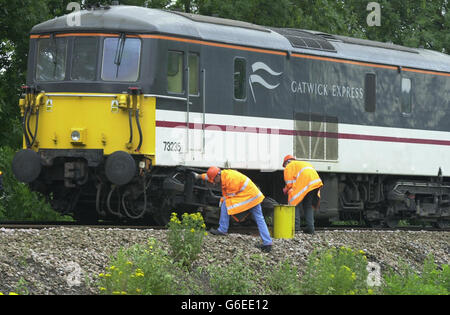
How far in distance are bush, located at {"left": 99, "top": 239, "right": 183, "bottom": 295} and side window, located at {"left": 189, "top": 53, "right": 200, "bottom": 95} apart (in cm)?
560

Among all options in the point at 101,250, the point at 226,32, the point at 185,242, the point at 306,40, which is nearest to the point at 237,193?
the point at 185,242

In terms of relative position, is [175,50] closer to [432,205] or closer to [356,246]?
[356,246]

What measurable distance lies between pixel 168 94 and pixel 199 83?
0.77 metres

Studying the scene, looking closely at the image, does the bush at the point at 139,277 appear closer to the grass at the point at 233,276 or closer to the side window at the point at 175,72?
the grass at the point at 233,276

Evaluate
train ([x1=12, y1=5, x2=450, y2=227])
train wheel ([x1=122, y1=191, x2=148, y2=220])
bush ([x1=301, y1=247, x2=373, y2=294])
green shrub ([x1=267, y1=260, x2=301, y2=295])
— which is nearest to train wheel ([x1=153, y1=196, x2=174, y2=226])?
train ([x1=12, y1=5, x2=450, y2=227])

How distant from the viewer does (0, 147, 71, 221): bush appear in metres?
24.6

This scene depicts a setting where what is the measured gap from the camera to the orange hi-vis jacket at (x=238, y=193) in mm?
14328

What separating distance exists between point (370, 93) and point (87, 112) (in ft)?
21.7

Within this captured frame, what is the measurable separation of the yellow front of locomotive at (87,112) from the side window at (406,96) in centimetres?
687

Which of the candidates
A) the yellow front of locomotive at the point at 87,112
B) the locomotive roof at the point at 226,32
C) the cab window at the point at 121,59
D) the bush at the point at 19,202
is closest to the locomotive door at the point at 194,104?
the locomotive roof at the point at 226,32

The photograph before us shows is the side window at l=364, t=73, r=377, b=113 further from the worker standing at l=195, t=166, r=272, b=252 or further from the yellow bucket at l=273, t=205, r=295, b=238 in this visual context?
the worker standing at l=195, t=166, r=272, b=252

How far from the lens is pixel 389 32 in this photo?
34.2m
